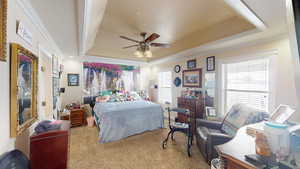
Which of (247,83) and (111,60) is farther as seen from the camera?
(111,60)

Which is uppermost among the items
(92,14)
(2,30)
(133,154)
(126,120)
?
(92,14)

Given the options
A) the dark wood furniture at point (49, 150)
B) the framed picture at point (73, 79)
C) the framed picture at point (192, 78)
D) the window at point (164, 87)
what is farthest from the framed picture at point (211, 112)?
the framed picture at point (73, 79)

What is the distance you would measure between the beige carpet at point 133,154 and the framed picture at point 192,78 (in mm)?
1587

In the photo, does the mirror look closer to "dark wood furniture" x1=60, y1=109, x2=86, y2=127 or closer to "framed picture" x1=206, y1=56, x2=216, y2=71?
"dark wood furniture" x1=60, y1=109, x2=86, y2=127

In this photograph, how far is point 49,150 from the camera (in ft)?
4.50

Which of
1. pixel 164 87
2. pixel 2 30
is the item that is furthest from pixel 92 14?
pixel 164 87

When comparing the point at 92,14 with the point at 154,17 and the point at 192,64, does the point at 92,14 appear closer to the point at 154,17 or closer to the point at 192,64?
the point at 154,17

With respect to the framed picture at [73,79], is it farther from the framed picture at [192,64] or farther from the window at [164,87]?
the framed picture at [192,64]

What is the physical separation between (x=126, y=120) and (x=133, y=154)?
0.83m

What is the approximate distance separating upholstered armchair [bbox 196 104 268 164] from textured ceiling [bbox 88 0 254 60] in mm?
1495

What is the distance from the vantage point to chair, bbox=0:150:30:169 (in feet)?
2.86

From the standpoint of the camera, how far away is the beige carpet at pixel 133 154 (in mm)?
1992

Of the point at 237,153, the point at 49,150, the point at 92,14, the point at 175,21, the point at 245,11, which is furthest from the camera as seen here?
the point at 175,21

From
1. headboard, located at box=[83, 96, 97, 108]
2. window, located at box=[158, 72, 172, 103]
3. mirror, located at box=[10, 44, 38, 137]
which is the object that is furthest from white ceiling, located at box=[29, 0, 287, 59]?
headboard, located at box=[83, 96, 97, 108]
